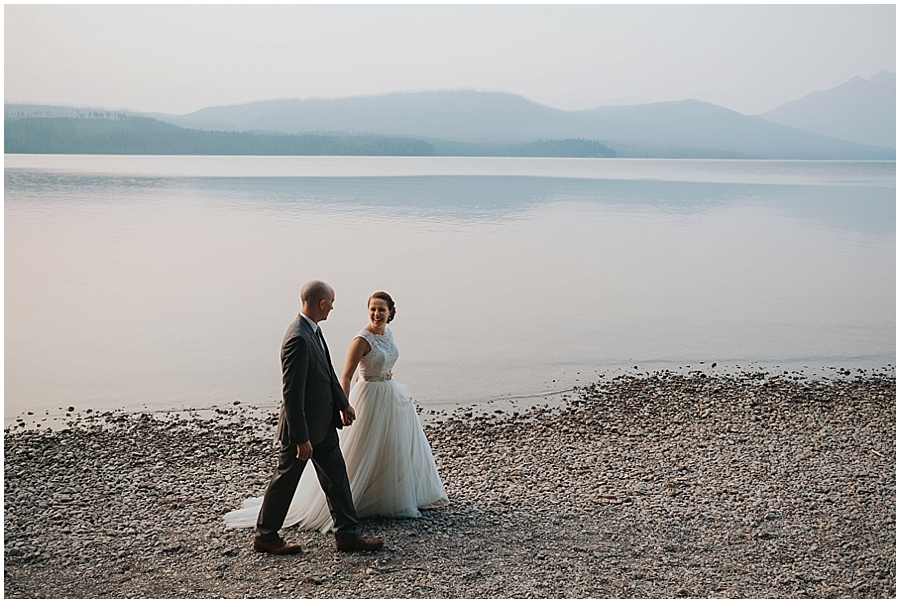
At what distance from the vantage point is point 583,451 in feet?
30.1

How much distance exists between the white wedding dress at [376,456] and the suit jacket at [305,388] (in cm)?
57

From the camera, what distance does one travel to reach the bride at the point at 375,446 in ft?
22.1

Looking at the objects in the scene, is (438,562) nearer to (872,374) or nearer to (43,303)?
(872,374)

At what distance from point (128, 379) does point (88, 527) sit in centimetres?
641

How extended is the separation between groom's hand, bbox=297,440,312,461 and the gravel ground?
0.78 meters

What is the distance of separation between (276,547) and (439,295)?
14.8m

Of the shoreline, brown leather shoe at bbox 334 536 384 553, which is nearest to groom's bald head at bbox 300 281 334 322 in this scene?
brown leather shoe at bbox 334 536 384 553

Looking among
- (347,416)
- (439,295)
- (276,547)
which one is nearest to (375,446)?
(347,416)

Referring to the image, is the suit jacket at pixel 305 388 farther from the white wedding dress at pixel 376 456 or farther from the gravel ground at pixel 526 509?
the gravel ground at pixel 526 509

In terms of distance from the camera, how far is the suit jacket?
5895 mm

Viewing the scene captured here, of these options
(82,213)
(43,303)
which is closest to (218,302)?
(43,303)

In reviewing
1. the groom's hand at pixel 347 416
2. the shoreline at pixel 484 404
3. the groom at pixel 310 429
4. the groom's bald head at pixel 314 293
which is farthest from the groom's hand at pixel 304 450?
the shoreline at pixel 484 404

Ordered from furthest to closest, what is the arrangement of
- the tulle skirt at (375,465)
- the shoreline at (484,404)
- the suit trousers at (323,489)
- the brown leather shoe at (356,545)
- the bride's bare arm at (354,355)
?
the shoreline at (484,404), the tulle skirt at (375,465), the bride's bare arm at (354,355), the brown leather shoe at (356,545), the suit trousers at (323,489)

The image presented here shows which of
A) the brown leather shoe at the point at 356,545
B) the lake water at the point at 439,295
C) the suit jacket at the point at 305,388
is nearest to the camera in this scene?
the suit jacket at the point at 305,388
